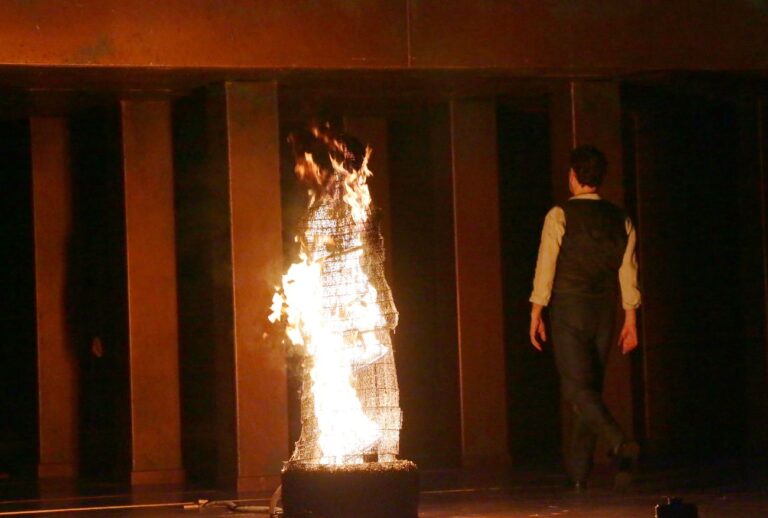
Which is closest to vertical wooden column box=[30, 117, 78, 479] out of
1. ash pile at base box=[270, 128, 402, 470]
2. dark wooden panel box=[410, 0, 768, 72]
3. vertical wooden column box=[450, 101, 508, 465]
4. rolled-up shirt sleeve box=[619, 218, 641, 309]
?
vertical wooden column box=[450, 101, 508, 465]

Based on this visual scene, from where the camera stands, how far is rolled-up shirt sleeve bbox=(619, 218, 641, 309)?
9.41 meters

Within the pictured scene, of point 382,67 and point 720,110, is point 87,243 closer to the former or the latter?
point 382,67

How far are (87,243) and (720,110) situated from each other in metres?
5.36

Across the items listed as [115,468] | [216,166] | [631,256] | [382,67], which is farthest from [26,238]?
[631,256]

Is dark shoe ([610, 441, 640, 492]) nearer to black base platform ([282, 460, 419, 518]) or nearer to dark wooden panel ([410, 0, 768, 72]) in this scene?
black base platform ([282, 460, 419, 518])

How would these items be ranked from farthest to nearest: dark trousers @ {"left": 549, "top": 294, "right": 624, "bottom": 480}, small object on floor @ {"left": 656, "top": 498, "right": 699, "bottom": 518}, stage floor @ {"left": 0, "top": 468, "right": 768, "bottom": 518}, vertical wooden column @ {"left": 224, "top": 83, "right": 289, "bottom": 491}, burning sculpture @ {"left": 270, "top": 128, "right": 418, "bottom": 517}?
vertical wooden column @ {"left": 224, "top": 83, "right": 289, "bottom": 491}, dark trousers @ {"left": 549, "top": 294, "right": 624, "bottom": 480}, stage floor @ {"left": 0, "top": 468, "right": 768, "bottom": 518}, burning sculpture @ {"left": 270, "top": 128, "right": 418, "bottom": 517}, small object on floor @ {"left": 656, "top": 498, "right": 699, "bottom": 518}

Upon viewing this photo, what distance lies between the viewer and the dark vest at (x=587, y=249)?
9305mm

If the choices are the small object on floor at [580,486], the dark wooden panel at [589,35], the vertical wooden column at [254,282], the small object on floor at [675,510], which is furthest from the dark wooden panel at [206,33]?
the small object on floor at [675,510]

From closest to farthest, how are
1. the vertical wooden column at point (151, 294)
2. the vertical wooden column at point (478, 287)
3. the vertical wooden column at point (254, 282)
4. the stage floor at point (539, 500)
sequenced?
1. the stage floor at point (539, 500)
2. the vertical wooden column at point (254, 282)
3. the vertical wooden column at point (151, 294)
4. the vertical wooden column at point (478, 287)

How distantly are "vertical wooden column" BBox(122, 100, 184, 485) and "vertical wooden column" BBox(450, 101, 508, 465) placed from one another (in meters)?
2.18

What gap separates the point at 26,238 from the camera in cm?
1262

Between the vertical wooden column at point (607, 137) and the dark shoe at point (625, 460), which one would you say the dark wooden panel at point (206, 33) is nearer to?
the vertical wooden column at point (607, 137)

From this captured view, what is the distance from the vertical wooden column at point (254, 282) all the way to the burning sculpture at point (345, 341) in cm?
273

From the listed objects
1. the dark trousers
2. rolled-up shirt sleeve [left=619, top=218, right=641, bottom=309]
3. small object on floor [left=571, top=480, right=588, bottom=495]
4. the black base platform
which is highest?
rolled-up shirt sleeve [left=619, top=218, right=641, bottom=309]
